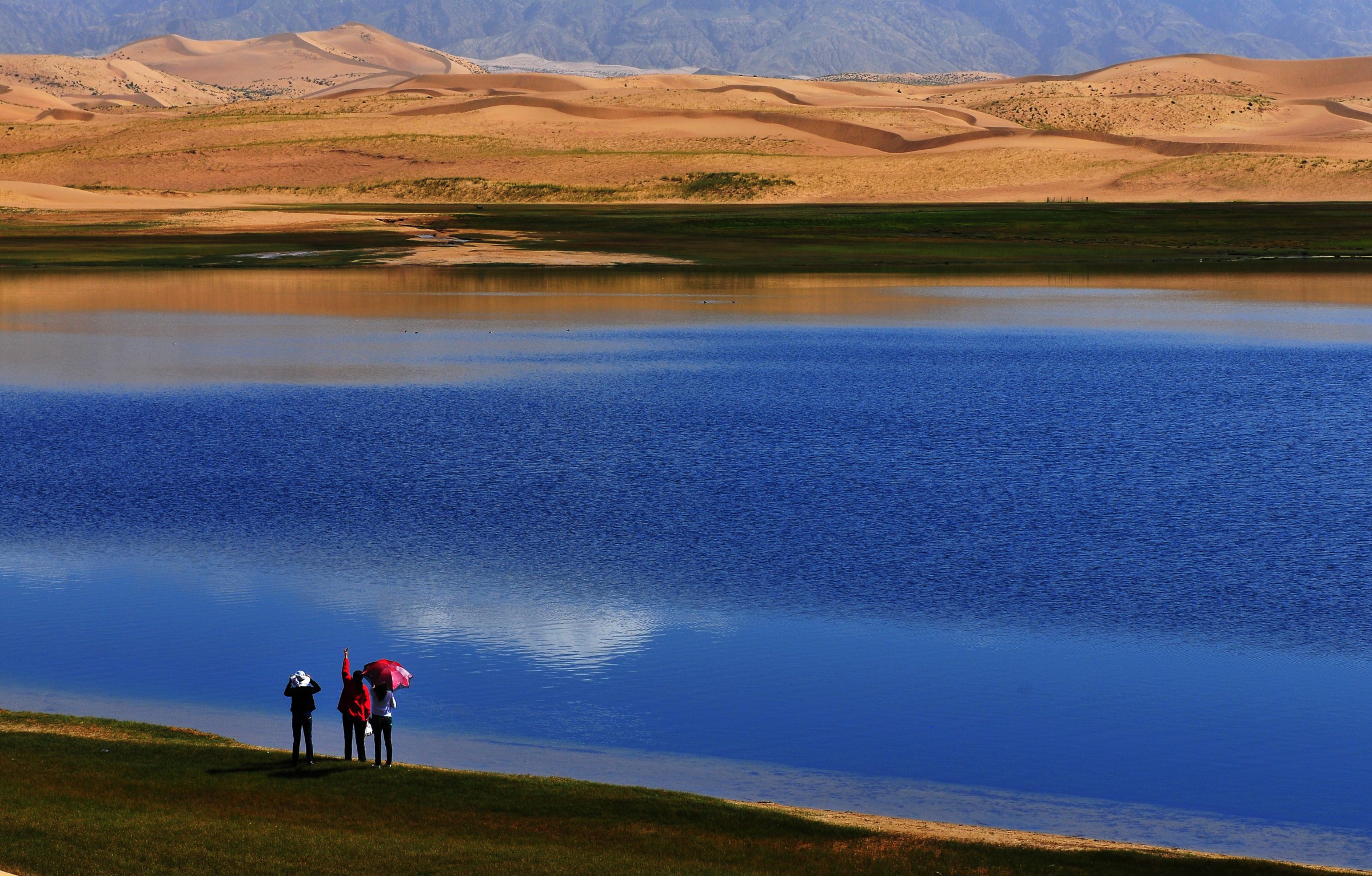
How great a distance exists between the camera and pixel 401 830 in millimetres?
13656

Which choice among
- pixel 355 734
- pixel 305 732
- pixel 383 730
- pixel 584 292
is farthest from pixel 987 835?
pixel 584 292

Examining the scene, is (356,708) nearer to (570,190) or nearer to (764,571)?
(764,571)

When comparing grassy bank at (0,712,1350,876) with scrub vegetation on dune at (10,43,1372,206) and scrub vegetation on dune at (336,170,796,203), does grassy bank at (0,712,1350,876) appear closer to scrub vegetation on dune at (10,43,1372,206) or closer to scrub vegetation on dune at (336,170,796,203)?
scrub vegetation on dune at (10,43,1372,206)

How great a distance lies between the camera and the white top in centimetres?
1563

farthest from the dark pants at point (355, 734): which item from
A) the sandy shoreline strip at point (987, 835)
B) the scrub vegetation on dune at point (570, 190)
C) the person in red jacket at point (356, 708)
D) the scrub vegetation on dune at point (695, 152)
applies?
the scrub vegetation on dune at point (570, 190)

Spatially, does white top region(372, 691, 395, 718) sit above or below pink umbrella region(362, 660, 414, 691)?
below

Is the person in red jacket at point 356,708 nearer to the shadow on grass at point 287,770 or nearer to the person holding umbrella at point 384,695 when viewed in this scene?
the person holding umbrella at point 384,695

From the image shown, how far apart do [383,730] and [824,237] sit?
84735mm

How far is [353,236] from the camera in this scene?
96500 mm

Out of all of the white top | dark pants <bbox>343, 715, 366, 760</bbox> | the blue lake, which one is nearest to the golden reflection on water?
the blue lake

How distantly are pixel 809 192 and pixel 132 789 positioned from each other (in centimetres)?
12468

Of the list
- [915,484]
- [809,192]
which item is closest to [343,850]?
[915,484]

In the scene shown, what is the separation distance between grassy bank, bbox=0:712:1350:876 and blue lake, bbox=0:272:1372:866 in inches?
59.3

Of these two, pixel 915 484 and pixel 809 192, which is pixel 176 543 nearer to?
pixel 915 484
